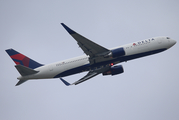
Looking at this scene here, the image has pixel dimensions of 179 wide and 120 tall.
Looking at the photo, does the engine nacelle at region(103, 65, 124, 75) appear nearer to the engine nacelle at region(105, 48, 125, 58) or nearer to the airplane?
the airplane

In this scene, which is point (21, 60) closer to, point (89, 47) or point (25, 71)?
point (25, 71)

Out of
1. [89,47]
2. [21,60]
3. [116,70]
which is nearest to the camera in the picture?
[89,47]

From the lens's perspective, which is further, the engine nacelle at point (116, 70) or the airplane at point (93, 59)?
the engine nacelle at point (116, 70)

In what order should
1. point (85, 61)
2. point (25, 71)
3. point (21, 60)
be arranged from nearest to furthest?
1. point (25, 71)
2. point (85, 61)
3. point (21, 60)

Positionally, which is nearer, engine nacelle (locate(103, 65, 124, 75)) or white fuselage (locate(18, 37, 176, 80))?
white fuselage (locate(18, 37, 176, 80))

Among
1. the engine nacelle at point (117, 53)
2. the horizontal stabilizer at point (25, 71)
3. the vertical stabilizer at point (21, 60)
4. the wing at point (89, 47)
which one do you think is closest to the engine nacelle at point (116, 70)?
the engine nacelle at point (117, 53)

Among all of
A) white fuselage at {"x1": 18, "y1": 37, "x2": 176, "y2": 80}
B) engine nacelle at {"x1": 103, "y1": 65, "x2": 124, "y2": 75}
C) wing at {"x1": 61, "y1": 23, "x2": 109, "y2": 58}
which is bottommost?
engine nacelle at {"x1": 103, "y1": 65, "x2": 124, "y2": 75}

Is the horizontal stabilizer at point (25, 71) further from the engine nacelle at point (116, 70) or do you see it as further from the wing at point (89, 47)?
the engine nacelle at point (116, 70)

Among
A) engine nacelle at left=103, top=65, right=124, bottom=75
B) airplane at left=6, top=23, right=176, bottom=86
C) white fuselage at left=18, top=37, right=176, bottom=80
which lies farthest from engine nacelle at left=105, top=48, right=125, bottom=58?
engine nacelle at left=103, top=65, right=124, bottom=75

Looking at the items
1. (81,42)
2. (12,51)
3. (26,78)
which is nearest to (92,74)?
(81,42)

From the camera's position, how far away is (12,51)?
1521 inches

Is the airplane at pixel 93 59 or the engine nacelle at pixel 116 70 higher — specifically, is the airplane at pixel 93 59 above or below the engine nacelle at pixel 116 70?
above

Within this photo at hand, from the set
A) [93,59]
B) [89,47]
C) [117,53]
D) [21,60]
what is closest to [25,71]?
[21,60]

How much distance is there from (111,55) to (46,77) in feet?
39.3
